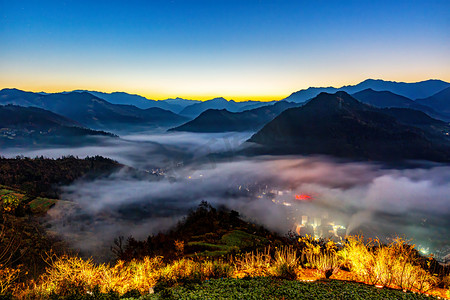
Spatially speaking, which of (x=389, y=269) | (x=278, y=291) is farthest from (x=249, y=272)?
(x=389, y=269)

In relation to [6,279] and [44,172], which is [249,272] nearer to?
[6,279]

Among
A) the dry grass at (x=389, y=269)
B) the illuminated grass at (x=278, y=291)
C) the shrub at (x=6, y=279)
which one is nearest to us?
the shrub at (x=6, y=279)

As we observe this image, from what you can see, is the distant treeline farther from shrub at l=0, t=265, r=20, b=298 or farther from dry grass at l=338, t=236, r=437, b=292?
dry grass at l=338, t=236, r=437, b=292

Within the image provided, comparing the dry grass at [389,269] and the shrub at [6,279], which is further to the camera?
the dry grass at [389,269]

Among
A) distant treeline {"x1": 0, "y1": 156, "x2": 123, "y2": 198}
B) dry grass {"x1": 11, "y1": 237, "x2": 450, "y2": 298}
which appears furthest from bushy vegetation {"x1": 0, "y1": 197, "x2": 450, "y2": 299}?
distant treeline {"x1": 0, "y1": 156, "x2": 123, "y2": 198}

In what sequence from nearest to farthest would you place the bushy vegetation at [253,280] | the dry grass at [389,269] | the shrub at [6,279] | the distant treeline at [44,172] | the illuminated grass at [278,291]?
the shrub at [6,279] < the illuminated grass at [278,291] < the bushy vegetation at [253,280] < the dry grass at [389,269] < the distant treeline at [44,172]

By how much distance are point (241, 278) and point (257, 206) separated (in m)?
165

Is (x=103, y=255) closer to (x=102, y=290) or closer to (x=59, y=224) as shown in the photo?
(x=59, y=224)

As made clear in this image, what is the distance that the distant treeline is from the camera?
11473 centimetres

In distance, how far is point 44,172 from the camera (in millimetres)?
136375

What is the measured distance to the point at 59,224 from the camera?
3046 inches

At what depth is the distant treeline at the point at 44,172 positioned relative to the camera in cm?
11473

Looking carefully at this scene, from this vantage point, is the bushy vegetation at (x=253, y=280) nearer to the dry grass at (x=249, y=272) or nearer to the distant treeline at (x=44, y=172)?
the dry grass at (x=249, y=272)

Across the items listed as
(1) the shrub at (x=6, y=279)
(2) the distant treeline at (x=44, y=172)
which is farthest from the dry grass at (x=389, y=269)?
(2) the distant treeline at (x=44, y=172)
